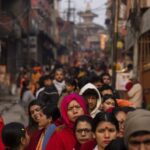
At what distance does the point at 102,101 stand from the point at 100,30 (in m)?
188

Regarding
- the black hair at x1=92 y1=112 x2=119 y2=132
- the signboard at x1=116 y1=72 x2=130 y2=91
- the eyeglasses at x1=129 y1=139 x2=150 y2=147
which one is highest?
the eyeglasses at x1=129 y1=139 x2=150 y2=147

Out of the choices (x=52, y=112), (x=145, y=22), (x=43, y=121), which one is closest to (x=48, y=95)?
(x=52, y=112)

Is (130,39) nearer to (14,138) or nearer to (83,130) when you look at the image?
(83,130)

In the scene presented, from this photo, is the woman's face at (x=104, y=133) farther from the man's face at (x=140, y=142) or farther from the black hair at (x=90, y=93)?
the black hair at (x=90, y=93)

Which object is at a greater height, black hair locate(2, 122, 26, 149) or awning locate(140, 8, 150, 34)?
awning locate(140, 8, 150, 34)

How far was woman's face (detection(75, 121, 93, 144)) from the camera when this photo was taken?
6258 millimetres

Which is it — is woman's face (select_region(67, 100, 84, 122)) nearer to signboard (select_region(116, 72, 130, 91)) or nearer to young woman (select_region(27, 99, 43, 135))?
young woman (select_region(27, 99, 43, 135))

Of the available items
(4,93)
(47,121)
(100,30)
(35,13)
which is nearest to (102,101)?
(47,121)

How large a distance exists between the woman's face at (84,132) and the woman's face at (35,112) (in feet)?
4.70

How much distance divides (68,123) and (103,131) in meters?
1.15

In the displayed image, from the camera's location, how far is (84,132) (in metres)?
6.27

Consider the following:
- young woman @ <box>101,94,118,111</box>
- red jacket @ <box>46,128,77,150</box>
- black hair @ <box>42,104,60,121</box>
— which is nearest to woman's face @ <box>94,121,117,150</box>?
red jacket @ <box>46,128,77,150</box>

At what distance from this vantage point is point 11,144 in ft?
19.2

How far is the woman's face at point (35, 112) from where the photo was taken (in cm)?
775
